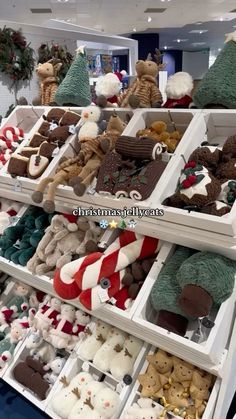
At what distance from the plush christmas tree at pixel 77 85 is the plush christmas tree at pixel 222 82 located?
74 centimetres

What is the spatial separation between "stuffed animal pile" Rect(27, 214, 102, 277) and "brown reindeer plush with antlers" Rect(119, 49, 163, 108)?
608 mm

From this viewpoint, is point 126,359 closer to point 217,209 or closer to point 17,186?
point 217,209

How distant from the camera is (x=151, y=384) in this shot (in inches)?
52.6

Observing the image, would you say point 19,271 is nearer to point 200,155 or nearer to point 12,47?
point 200,155

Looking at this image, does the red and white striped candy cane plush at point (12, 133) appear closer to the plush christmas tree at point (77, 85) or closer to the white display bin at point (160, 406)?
the plush christmas tree at point (77, 85)

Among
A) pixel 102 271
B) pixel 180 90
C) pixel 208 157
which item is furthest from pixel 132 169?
pixel 180 90

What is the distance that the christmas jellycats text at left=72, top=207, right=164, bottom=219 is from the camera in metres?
1.20

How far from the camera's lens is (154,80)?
5.55 feet

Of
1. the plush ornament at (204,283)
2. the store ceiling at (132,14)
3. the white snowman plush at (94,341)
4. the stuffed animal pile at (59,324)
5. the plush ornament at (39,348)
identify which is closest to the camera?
the plush ornament at (204,283)

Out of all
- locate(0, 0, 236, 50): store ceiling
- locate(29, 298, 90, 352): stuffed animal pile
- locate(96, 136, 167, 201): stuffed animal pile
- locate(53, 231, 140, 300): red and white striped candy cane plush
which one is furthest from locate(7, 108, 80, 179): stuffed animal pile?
locate(0, 0, 236, 50): store ceiling

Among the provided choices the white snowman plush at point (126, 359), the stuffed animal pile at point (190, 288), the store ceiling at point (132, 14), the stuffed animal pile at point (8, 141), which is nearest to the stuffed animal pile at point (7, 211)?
the stuffed animal pile at point (8, 141)

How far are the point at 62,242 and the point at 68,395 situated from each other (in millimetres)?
679

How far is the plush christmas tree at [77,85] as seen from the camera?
1856 mm

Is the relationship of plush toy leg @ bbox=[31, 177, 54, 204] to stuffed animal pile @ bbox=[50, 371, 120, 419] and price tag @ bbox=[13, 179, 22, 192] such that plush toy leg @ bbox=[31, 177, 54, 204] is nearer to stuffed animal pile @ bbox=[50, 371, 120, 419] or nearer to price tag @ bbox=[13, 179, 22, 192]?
price tag @ bbox=[13, 179, 22, 192]
